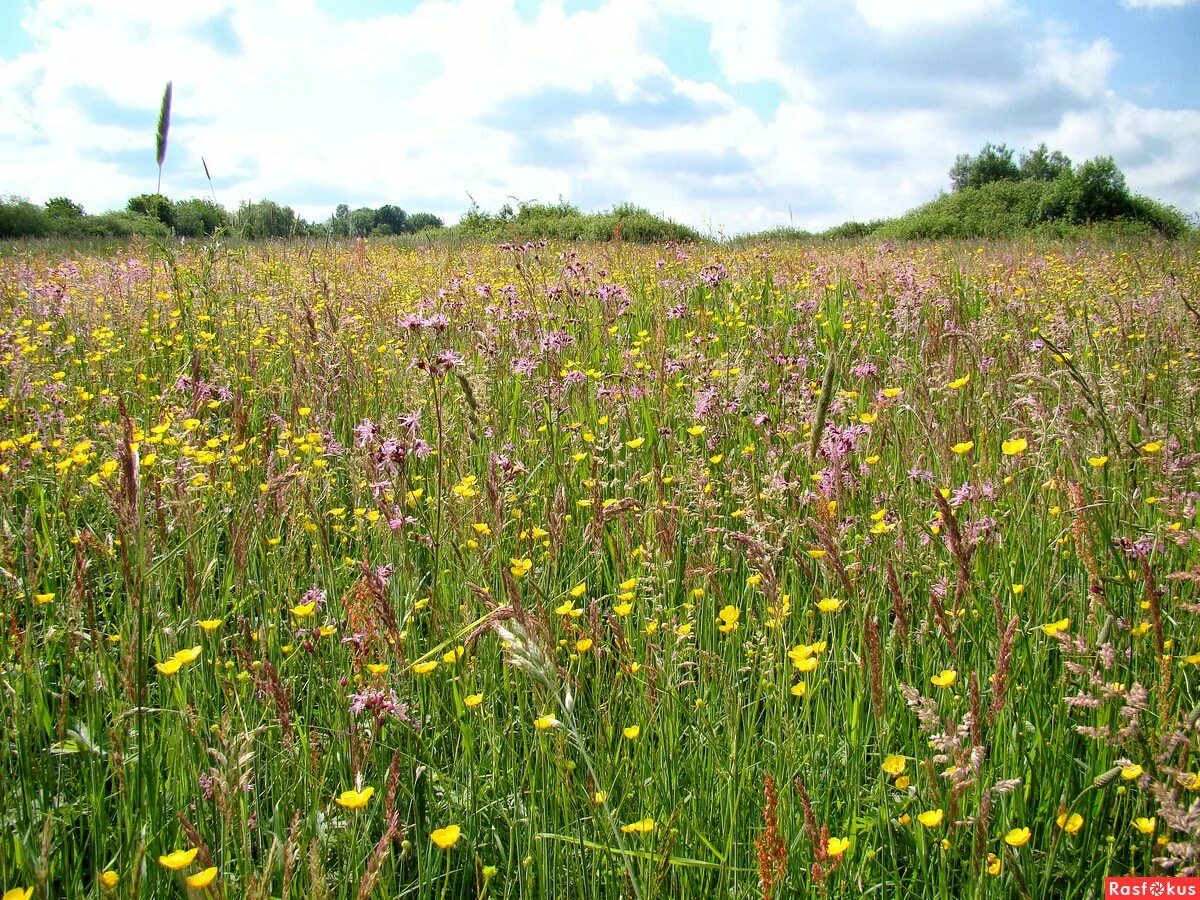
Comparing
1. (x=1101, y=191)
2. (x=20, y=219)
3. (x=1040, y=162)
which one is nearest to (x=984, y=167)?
(x=1040, y=162)

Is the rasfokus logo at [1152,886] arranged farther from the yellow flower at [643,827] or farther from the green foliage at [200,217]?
the green foliage at [200,217]

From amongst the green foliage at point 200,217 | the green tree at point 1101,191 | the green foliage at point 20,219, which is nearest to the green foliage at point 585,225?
the green foliage at point 200,217

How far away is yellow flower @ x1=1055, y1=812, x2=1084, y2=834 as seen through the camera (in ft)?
3.41

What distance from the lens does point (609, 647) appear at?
1.52 metres

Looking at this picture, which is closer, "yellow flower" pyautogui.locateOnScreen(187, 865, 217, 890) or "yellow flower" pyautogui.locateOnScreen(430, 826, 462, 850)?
"yellow flower" pyautogui.locateOnScreen(187, 865, 217, 890)

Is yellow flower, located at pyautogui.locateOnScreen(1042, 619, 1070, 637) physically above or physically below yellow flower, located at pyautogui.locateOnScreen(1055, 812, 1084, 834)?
above

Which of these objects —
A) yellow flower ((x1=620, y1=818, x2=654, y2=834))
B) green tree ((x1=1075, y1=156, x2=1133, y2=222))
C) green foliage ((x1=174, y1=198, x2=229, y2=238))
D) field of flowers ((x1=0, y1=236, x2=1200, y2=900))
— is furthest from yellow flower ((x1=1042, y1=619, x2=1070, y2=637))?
green tree ((x1=1075, y1=156, x2=1133, y2=222))

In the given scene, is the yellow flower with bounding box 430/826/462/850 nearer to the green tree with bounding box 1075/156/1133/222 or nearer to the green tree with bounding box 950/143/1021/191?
the green tree with bounding box 1075/156/1133/222

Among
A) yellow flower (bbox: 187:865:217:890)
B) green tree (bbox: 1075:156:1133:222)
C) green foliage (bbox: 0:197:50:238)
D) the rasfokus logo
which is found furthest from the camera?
green foliage (bbox: 0:197:50:238)

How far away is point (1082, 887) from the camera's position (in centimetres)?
121

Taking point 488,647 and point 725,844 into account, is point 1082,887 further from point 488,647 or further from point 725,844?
point 488,647

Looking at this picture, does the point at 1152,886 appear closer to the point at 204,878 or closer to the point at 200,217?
the point at 204,878

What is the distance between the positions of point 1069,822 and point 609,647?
30.1 inches

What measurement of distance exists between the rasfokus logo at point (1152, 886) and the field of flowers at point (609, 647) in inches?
3.2
